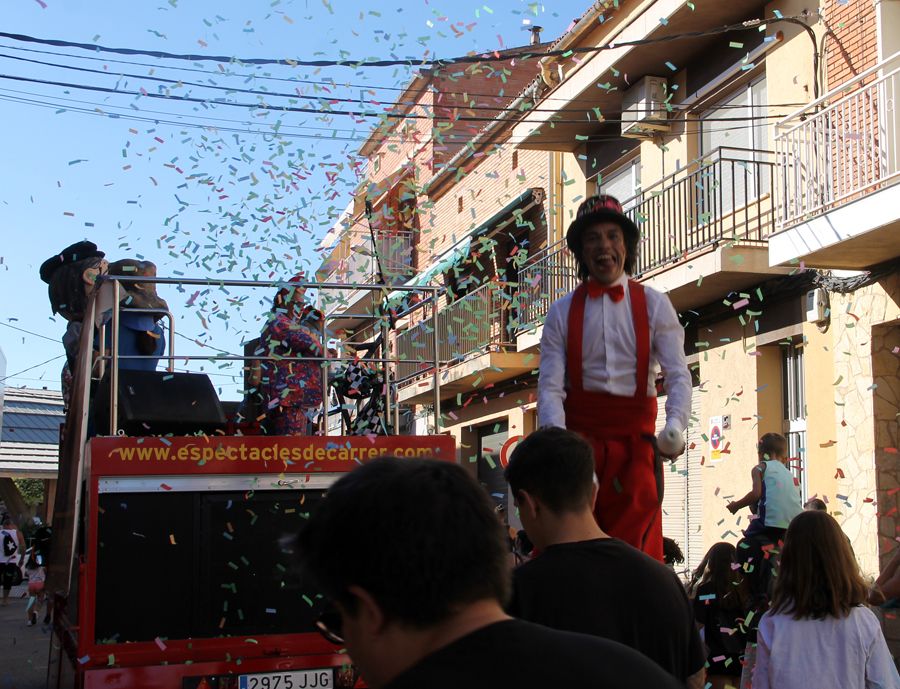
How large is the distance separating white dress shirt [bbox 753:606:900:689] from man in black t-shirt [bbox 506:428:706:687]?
5.42 feet

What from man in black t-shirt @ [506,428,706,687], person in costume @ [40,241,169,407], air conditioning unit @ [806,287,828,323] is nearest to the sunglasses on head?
man in black t-shirt @ [506,428,706,687]

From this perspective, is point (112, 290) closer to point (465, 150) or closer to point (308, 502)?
point (308, 502)

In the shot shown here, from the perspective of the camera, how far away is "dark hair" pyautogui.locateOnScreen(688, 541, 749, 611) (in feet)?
29.1

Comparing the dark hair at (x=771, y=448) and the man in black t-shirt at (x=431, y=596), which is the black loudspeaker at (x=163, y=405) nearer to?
the dark hair at (x=771, y=448)

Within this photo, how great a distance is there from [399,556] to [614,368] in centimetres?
258

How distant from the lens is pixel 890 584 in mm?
7688

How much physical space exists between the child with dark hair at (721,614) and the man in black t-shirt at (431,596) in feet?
23.6

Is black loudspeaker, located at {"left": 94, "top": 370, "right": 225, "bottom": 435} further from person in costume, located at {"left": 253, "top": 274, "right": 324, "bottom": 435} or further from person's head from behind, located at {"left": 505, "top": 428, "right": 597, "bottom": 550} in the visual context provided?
person's head from behind, located at {"left": 505, "top": 428, "right": 597, "bottom": 550}

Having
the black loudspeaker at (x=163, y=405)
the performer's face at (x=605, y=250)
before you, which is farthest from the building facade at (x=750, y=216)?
the performer's face at (x=605, y=250)

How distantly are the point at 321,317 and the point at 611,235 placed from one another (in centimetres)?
413

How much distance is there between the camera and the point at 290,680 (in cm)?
627

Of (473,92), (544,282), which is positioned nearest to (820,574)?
(544,282)

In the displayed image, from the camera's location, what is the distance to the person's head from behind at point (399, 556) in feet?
6.08

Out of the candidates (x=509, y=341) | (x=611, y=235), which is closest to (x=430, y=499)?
(x=611, y=235)
